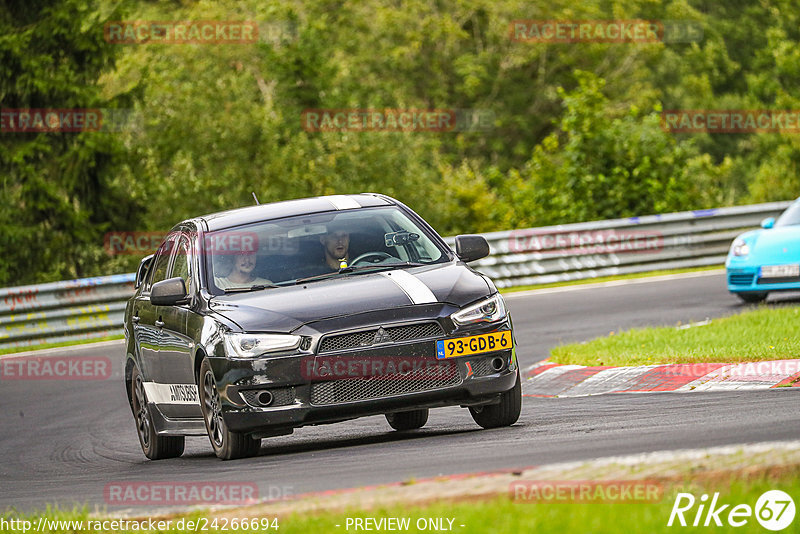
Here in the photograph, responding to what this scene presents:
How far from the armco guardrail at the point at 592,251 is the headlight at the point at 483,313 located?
13.0 m

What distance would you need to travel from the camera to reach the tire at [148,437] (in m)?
10.5

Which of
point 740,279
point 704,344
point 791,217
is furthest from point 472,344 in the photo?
point 791,217

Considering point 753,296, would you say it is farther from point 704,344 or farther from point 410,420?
point 410,420

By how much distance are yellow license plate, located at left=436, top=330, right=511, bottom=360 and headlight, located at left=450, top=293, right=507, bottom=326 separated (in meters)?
0.10

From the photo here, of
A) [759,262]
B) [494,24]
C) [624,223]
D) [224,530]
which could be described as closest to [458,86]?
[494,24]

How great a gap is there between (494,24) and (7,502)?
45287mm

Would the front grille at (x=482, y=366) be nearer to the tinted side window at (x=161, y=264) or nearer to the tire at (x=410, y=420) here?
the tire at (x=410, y=420)

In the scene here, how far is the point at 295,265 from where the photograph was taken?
9.65 metres

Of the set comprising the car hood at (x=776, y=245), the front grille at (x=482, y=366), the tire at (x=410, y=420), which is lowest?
the car hood at (x=776, y=245)

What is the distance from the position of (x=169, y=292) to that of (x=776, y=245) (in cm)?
944

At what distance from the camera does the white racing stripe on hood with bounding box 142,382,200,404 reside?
9.68 metres

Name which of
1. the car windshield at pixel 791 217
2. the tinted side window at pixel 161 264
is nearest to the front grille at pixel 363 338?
the tinted side window at pixel 161 264

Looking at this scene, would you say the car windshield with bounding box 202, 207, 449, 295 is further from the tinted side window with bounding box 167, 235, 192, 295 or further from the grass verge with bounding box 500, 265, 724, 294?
the grass verge with bounding box 500, 265, 724, 294

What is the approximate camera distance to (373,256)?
9.75 m
